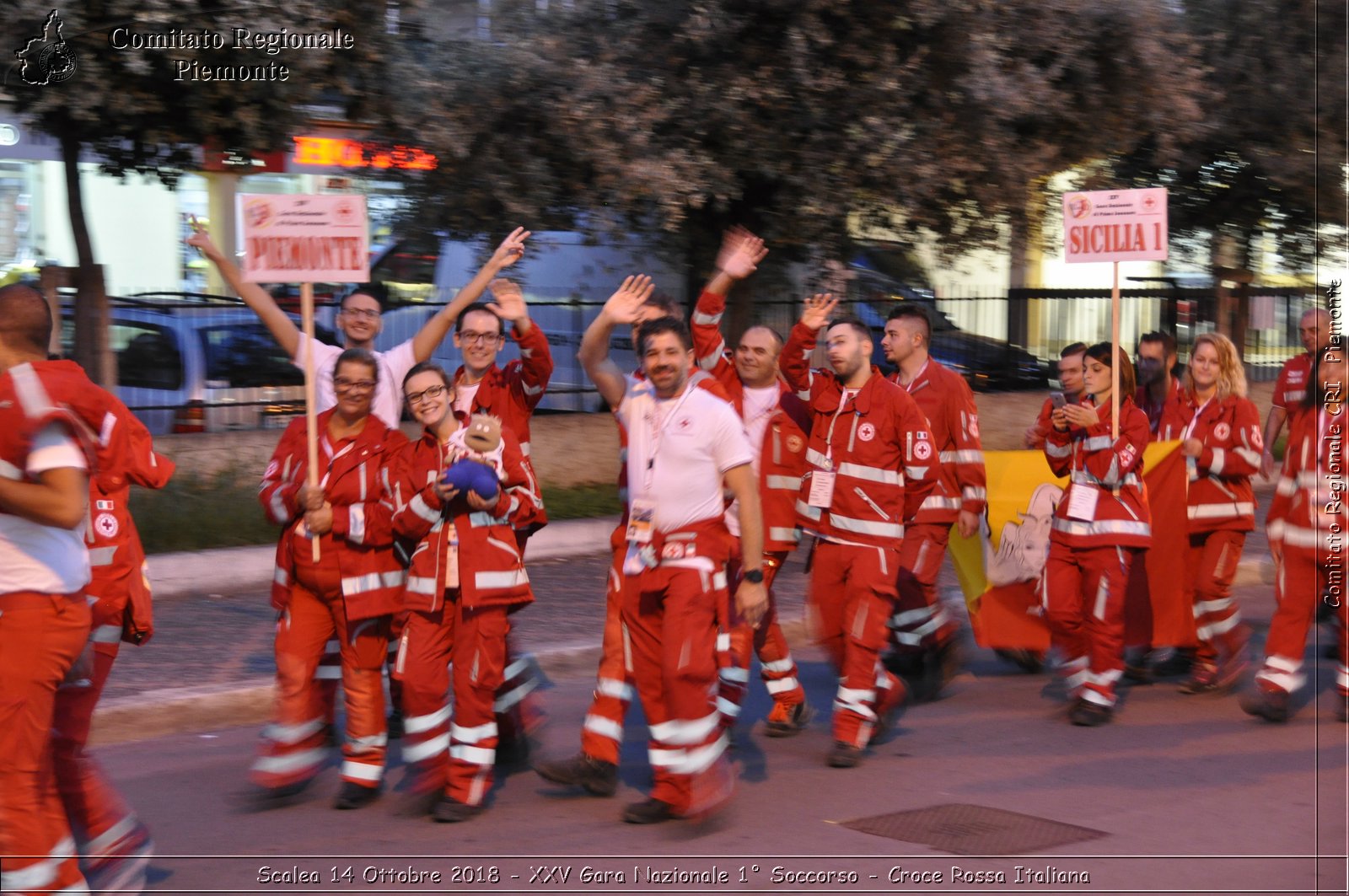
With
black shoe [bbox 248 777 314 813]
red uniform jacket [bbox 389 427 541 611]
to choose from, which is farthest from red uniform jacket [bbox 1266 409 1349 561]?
black shoe [bbox 248 777 314 813]

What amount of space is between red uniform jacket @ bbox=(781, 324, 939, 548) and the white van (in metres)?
7.36

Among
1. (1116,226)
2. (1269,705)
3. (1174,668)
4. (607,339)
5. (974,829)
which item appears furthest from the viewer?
(1116,226)

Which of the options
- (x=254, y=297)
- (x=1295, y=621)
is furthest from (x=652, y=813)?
(x=1295, y=621)

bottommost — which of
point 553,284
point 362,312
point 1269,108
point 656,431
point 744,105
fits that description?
point 656,431

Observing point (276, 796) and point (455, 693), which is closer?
point (455, 693)

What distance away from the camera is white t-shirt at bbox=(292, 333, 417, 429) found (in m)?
7.32

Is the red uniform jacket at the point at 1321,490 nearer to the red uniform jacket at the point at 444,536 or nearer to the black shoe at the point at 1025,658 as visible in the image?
the black shoe at the point at 1025,658

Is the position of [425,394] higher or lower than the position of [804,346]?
lower

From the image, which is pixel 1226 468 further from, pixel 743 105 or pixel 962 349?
pixel 962 349

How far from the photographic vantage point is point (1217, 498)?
28.9ft

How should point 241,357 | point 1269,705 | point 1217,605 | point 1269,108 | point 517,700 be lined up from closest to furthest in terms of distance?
point 517,700 → point 1269,705 → point 1217,605 → point 241,357 → point 1269,108

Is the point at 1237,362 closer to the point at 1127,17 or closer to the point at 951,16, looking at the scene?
the point at 951,16

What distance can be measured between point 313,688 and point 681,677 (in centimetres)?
154

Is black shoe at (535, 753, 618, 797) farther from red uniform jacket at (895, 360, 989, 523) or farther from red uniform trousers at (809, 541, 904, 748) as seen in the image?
red uniform jacket at (895, 360, 989, 523)
